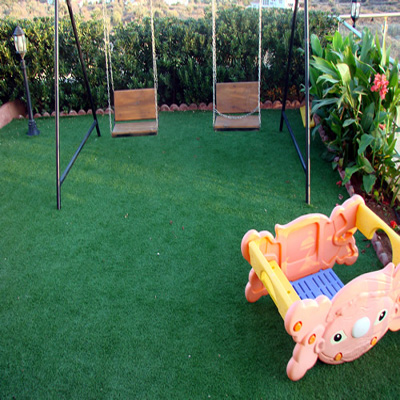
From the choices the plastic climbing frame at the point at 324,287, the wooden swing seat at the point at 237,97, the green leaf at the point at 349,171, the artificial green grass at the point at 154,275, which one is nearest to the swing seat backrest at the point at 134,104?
the artificial green grass at the point at 154,275

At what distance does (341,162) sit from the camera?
437cm

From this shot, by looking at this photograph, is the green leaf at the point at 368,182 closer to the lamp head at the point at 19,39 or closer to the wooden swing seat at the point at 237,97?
the wooden swing seat at the point at 237,97

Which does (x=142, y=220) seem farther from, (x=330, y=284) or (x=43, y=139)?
(x=43, y=139)

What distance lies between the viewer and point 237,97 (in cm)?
527

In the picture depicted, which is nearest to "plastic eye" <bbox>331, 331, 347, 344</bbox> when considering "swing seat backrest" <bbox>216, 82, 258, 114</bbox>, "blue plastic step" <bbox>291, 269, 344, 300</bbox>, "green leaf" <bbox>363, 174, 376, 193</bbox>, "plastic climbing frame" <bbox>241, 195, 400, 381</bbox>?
"plastic climbing frame" <bbox>241, 195, 400, 381</bbox>

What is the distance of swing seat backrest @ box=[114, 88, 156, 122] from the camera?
5.17 meters

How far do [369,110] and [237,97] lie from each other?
1.90 meters

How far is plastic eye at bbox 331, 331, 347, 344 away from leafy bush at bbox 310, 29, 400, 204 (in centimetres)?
189

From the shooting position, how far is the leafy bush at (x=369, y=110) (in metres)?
3.76

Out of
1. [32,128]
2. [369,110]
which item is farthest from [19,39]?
[369,110]

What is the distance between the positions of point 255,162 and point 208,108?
84.6 inches

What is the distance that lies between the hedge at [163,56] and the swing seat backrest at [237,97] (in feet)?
4.17

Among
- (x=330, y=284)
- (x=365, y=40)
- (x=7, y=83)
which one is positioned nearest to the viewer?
(x=330, y=284)

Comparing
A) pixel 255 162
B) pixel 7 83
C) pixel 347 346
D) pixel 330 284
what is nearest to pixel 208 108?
pixel 255 162
